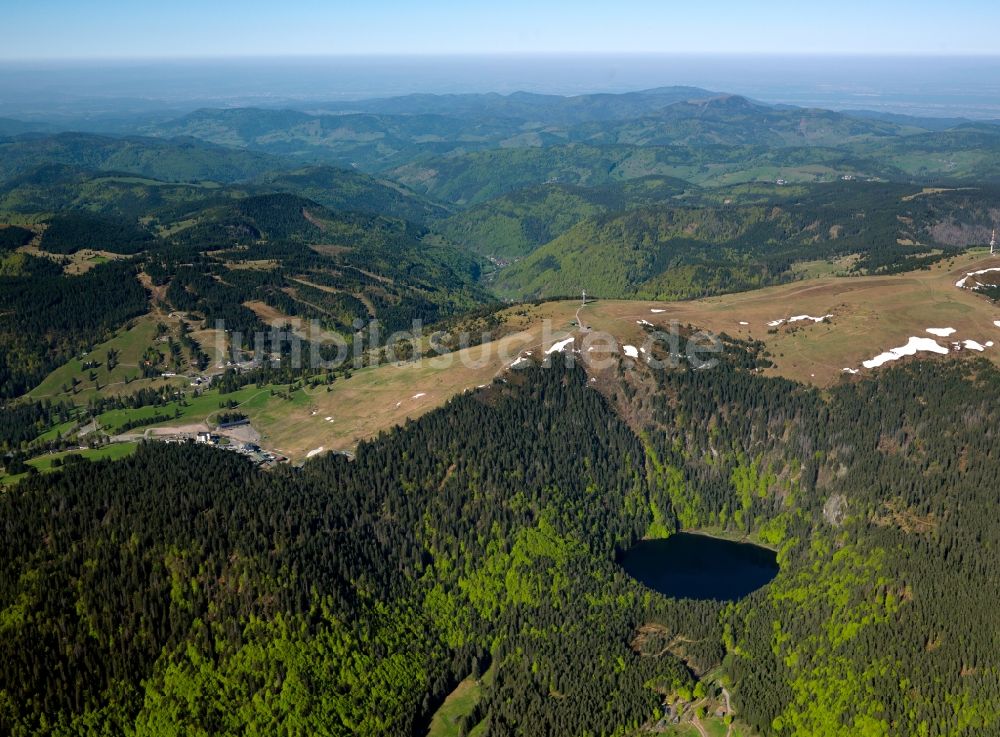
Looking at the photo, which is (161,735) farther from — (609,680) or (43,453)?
(43,453)

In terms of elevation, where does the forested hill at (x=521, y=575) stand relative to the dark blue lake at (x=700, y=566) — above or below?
above

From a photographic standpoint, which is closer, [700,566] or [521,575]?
[521,575]

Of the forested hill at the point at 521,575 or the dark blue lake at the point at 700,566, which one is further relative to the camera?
the dark blue lake at the point at 700,566

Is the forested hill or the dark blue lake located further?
the dark blue lake

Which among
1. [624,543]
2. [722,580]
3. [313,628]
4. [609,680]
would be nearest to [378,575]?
[313,628]

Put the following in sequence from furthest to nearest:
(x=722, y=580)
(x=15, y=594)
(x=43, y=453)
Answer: (x=43, y=453) → (x=722, y=580) → (x=15, y=594)
